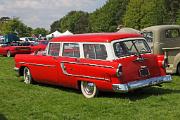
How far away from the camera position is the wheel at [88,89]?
32.4 ft

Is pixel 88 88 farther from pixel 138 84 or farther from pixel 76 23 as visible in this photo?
pixel 76 23

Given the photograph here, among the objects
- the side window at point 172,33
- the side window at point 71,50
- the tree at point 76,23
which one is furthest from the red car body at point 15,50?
the tree at point 76,23

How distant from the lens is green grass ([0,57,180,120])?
25.9 ft

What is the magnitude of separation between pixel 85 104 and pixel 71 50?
2.13m

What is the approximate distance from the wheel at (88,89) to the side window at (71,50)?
78 centimetres

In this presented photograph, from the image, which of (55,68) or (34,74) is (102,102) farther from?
(34,74)

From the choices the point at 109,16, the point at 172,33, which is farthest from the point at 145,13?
the point at 172,33

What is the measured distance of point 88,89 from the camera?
10.1 meters

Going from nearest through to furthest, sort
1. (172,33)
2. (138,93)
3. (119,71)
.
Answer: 1. (119,71)
2. (138,93)
3. (172,33)

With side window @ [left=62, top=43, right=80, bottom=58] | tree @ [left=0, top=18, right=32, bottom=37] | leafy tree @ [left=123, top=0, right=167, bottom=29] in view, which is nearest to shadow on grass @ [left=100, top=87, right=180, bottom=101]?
side window @ [left=62, top=43, right=80, bottom=58]

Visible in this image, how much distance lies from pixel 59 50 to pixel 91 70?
1.74 meters

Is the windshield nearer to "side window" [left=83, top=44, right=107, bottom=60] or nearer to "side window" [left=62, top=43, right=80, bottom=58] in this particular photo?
"side window" [left=83, top=44, right=107, bottom=60]

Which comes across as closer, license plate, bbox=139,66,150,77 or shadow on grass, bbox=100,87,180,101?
license plate, bbox=139,66,150,77

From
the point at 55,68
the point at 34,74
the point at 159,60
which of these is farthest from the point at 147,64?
the point at 34,74
